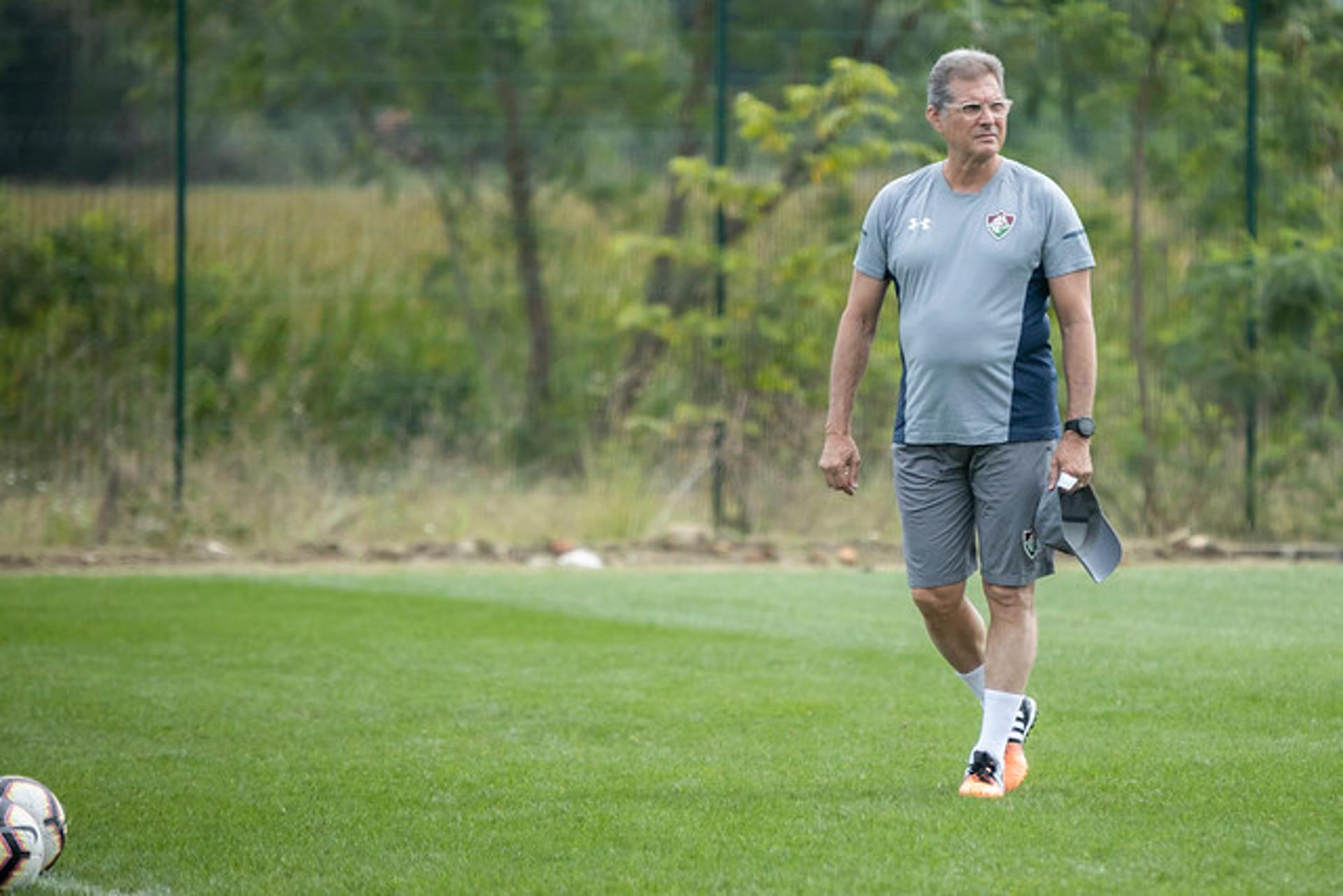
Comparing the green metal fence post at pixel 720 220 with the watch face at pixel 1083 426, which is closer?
the watch face at pixel 1083 426

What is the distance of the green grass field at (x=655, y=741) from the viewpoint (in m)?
4.76

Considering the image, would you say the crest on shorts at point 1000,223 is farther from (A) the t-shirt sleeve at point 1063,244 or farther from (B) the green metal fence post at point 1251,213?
(B) the green metal fence post at point 1251,213

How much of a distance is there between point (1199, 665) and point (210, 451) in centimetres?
772

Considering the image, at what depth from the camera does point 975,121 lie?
541 centimetres

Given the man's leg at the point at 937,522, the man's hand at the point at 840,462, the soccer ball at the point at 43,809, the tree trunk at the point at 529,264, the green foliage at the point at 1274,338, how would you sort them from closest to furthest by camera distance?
1. the soccer ball at the point at 43,809
2. the man's leg at the point at 937,522
3. the man's hand at the point at 840,462
4. the green foliage at the point at 1274,338
5. the tree trunk at the point at 529,264

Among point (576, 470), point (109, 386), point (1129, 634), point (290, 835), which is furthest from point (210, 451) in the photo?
point (290, 835)

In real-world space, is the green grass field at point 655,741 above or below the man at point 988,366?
below

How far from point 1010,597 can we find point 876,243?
43.0 inches

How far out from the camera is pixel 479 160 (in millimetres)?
14258

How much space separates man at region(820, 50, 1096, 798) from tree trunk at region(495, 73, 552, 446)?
28.0 ft

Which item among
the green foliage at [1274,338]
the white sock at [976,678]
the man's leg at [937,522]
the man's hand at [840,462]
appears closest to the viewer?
the man's leg at [937,522]

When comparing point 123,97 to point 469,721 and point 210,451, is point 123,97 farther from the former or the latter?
point 469,721

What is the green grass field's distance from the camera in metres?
4.76

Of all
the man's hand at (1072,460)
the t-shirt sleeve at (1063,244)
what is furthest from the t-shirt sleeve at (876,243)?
the man's hand at (1072,460)
